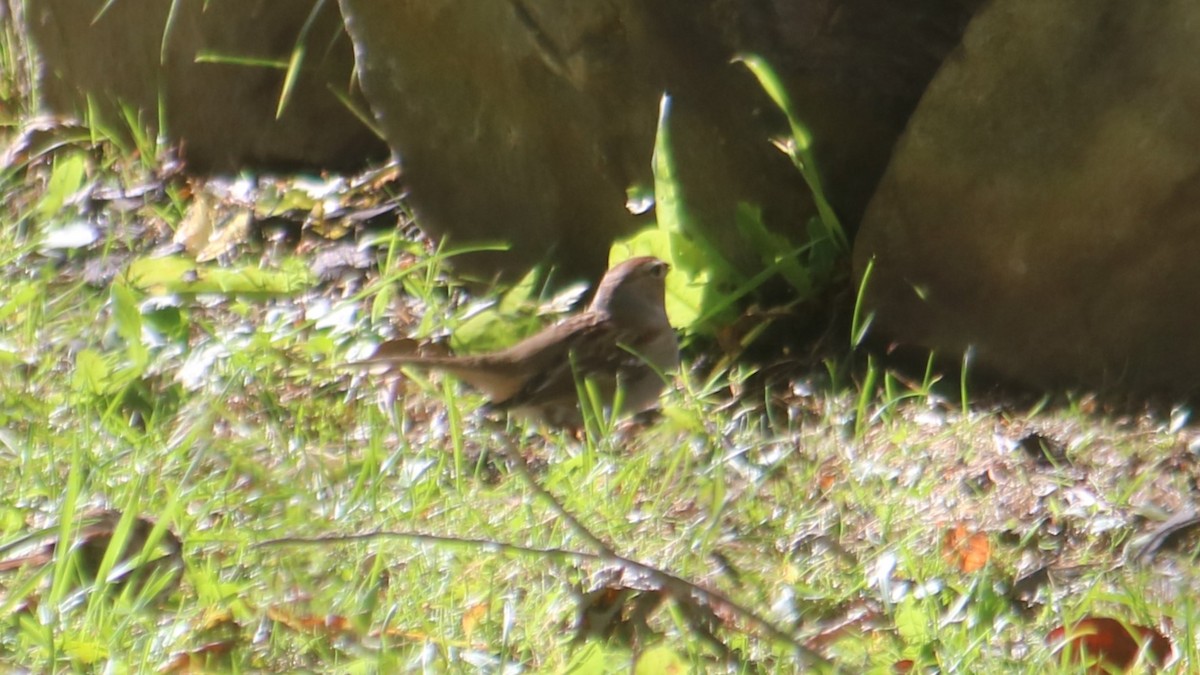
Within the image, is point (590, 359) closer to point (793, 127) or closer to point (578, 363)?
point (578, 363)

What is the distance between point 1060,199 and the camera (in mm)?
3713

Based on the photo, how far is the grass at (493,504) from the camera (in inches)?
105

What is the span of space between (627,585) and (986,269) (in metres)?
1.54

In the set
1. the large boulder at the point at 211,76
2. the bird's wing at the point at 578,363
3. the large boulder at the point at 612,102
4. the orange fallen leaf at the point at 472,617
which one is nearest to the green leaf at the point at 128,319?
the bird's wing at the point at 578,363

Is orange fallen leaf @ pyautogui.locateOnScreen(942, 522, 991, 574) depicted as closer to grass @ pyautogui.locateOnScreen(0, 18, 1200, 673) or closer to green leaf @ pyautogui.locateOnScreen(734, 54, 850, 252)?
grass @ pyautogui.locateOnScreen(0, 18, 1200, 673)

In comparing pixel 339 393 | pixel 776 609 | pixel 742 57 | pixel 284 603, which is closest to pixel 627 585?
pixel 776 609

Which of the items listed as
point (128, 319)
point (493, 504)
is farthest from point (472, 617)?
point (128, 319)

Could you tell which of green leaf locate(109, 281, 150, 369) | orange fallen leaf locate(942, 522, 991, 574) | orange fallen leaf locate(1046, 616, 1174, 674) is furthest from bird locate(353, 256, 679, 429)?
orange fallen leaf locate(1046, 616, 1174, 674)

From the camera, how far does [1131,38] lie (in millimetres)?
3504

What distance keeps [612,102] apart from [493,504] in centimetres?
144

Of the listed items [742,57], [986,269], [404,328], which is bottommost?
[404,328]

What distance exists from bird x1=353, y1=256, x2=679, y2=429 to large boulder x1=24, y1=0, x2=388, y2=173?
1.52 m

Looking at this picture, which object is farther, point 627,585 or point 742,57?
point 742,57

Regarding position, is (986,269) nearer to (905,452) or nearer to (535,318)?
(905,452)
